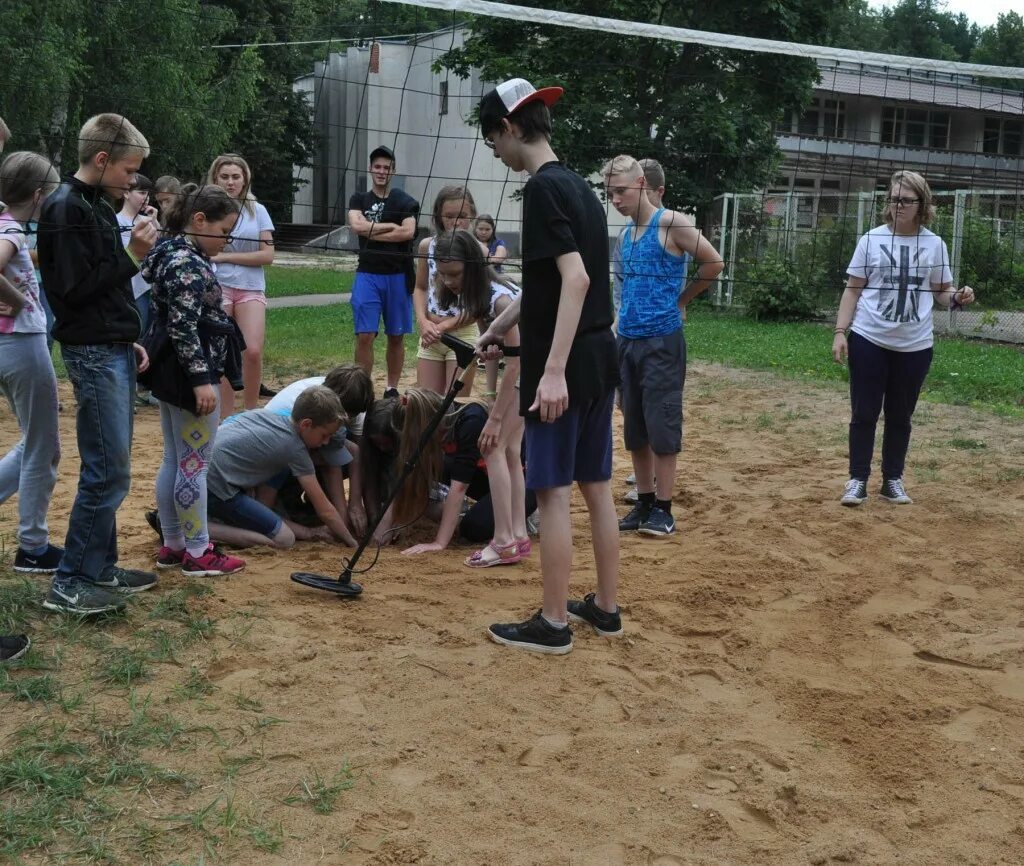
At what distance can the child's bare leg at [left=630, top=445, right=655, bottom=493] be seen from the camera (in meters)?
5.53

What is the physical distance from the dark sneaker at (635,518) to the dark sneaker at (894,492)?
54.9 inches

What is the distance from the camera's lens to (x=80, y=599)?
12.3 ft

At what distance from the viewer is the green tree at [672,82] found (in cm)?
1748

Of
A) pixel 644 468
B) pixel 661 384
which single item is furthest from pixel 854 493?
pixel 661 384

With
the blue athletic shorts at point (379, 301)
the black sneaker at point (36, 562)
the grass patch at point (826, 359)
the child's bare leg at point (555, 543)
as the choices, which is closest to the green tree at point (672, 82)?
the grass patch at point (826, 359)

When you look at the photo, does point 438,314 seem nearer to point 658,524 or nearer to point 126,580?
point 658,524

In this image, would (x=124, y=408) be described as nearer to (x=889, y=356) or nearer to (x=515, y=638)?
(x=515, y=638)

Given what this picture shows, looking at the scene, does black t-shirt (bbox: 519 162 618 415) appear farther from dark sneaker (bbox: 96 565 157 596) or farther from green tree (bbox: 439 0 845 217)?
green tree (bbox: 439 0 845 217)

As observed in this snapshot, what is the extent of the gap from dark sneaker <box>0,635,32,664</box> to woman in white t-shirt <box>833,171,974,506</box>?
408 centimetres

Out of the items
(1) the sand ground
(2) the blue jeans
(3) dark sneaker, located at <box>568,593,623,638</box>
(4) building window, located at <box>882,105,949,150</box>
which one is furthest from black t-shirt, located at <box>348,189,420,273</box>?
(4) building window, located at <box>882,105,949,150</box>

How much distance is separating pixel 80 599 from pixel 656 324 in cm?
291

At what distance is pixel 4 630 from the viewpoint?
364 centimetres

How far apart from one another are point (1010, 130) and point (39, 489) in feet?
120

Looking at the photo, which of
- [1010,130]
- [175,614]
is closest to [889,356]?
[175,614]
